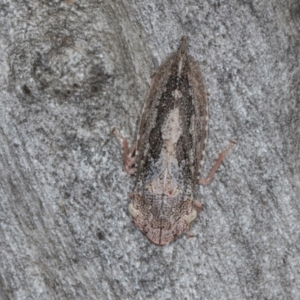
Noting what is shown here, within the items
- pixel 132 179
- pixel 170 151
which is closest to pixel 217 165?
pixel 170 151

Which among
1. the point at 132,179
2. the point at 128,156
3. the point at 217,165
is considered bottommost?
the point at 132,179

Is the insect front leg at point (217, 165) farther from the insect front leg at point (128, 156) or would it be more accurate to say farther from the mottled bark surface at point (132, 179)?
the insect front leg at point (128, 156)

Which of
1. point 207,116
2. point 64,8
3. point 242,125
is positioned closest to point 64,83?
point 64,8

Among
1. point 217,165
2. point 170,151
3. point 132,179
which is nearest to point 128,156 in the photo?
point 132,179

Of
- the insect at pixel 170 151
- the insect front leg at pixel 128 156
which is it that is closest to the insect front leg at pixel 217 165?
the insect at pixel 170 151

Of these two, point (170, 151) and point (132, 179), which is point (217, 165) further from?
point (132, 179)

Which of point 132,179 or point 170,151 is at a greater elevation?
point 170,151
